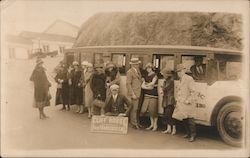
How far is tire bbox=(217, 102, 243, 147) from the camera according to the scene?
2014mm

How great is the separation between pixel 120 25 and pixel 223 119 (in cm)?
77

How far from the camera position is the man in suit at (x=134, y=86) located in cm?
206

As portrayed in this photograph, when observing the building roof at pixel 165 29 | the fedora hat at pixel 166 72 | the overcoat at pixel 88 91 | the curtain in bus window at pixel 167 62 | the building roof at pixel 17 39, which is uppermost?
the building roof at pixel 165 29

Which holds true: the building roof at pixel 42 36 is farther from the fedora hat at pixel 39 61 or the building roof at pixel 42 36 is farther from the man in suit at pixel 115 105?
the man in suit at pixel 115 105

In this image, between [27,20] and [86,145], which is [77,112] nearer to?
[86,145]

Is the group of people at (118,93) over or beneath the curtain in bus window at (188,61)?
beneath

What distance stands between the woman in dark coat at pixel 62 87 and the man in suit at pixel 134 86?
35 cm

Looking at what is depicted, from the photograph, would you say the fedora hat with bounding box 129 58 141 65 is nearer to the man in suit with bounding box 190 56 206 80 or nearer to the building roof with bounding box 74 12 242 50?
the building roof with bounding box 74 12 242 50

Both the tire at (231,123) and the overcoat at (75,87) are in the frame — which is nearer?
the tire at (231,123)

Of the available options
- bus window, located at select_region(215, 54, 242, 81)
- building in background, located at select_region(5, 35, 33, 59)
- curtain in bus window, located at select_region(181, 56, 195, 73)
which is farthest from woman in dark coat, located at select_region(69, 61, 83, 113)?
bus window, located at select_region(215, 54, 242, 81)

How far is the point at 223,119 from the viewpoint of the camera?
2.01 m

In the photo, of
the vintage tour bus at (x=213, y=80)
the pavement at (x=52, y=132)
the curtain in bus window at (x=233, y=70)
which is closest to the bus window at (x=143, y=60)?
the vintage tour bus at (x=213, y=80)

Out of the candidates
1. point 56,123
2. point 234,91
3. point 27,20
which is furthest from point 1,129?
point 234,91

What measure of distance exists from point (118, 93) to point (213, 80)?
0.53 meters
